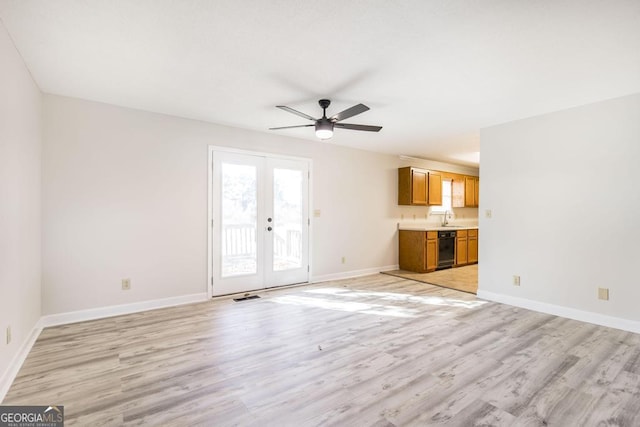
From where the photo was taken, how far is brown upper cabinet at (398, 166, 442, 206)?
20.9 feet

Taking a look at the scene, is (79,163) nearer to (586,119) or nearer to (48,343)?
(48,343)

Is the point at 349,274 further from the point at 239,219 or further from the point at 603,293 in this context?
the point at 603,293

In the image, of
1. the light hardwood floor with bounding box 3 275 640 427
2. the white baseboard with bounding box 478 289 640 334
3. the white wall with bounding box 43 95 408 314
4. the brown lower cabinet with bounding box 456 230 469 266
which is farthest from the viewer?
the brown lower cabinet with bounding box 456 230 469 266

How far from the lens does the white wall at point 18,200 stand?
6.82 ft

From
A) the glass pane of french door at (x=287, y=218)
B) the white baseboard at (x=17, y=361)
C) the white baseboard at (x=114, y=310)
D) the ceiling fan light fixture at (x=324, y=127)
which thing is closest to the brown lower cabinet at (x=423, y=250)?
the glass pane of french door at (x=287, y=218)

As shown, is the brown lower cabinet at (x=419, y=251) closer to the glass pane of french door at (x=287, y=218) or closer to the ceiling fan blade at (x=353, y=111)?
the glass pane of french door at (x=287, y=218)

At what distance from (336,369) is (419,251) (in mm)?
4240

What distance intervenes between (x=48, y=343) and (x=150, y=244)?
4.45ft

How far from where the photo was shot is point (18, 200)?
95.6 inches

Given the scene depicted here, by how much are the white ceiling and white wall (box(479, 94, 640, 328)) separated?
34cm

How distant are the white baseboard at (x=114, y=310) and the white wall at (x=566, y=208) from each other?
4.19m

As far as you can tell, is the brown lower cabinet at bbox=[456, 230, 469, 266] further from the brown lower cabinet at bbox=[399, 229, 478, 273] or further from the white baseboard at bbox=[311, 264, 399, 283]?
the white baseboard at bbox=[311, 264, 399, 283]

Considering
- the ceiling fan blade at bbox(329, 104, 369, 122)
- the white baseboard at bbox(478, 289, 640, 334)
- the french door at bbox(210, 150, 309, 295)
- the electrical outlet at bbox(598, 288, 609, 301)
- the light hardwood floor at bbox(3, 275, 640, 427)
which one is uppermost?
the ceiling fan blade at bbox(329, 104, 369, 122)

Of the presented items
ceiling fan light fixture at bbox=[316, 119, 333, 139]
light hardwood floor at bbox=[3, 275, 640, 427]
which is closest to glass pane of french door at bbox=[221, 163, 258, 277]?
light hardwood floor at bbox=[3, 275, 640, 427]
